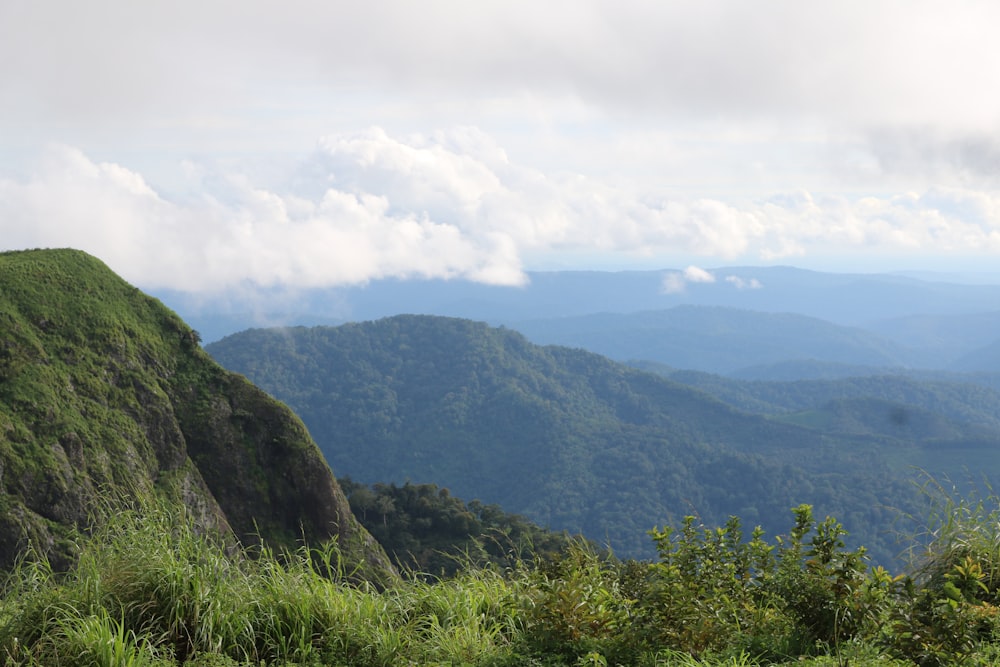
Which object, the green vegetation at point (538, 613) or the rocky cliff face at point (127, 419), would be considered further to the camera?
the rocky cliff face at point (127, 419)

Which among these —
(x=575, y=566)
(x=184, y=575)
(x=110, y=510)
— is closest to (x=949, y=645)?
(x=575, y=566)

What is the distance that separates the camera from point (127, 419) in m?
34.5

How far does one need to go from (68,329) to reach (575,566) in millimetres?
36134

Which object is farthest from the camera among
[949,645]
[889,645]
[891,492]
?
[891,492]

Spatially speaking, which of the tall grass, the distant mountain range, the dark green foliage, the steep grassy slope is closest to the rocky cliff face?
the dark green foliage

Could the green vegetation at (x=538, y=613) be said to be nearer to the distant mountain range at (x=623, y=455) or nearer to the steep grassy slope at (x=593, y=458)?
the steep grassy slope at (x=593, y=458)

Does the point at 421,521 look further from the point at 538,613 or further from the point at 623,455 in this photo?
the point at 623,455

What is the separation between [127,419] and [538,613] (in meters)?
34.2

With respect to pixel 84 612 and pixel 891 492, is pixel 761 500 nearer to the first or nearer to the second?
pixel 891 492

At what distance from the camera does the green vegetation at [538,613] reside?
189 inches

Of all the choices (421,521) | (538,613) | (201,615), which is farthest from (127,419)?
(538,613)

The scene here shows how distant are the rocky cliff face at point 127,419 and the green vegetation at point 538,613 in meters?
24.7

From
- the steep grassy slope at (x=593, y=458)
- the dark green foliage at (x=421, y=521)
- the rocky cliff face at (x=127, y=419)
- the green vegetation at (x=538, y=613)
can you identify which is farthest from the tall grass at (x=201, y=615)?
the steep grassy slope at (x=593, y=458)

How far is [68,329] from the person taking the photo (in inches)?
1384
